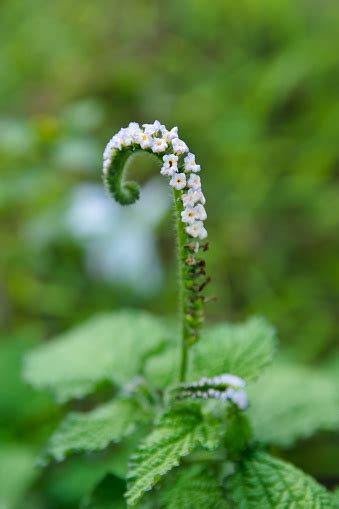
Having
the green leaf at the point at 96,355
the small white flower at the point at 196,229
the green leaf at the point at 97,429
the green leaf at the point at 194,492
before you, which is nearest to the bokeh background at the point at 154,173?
the green leaf at the point at 96,355

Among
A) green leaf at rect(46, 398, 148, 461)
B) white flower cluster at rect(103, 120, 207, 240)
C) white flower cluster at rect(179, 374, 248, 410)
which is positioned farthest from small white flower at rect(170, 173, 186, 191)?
green leaf at rect(46, 398, 148, 461)

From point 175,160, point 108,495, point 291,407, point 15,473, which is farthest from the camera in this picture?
point 15,473

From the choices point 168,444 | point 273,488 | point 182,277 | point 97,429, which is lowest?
point 273,488

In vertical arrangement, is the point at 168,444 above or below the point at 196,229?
below

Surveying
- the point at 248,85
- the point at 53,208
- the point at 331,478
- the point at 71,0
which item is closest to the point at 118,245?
the point at 53,208

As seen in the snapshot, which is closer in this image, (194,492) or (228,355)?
(194,492)

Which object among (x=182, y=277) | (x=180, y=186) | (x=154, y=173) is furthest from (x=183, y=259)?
(x=154, y=173)

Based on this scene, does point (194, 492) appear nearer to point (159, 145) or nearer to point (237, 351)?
point (237, 351)
